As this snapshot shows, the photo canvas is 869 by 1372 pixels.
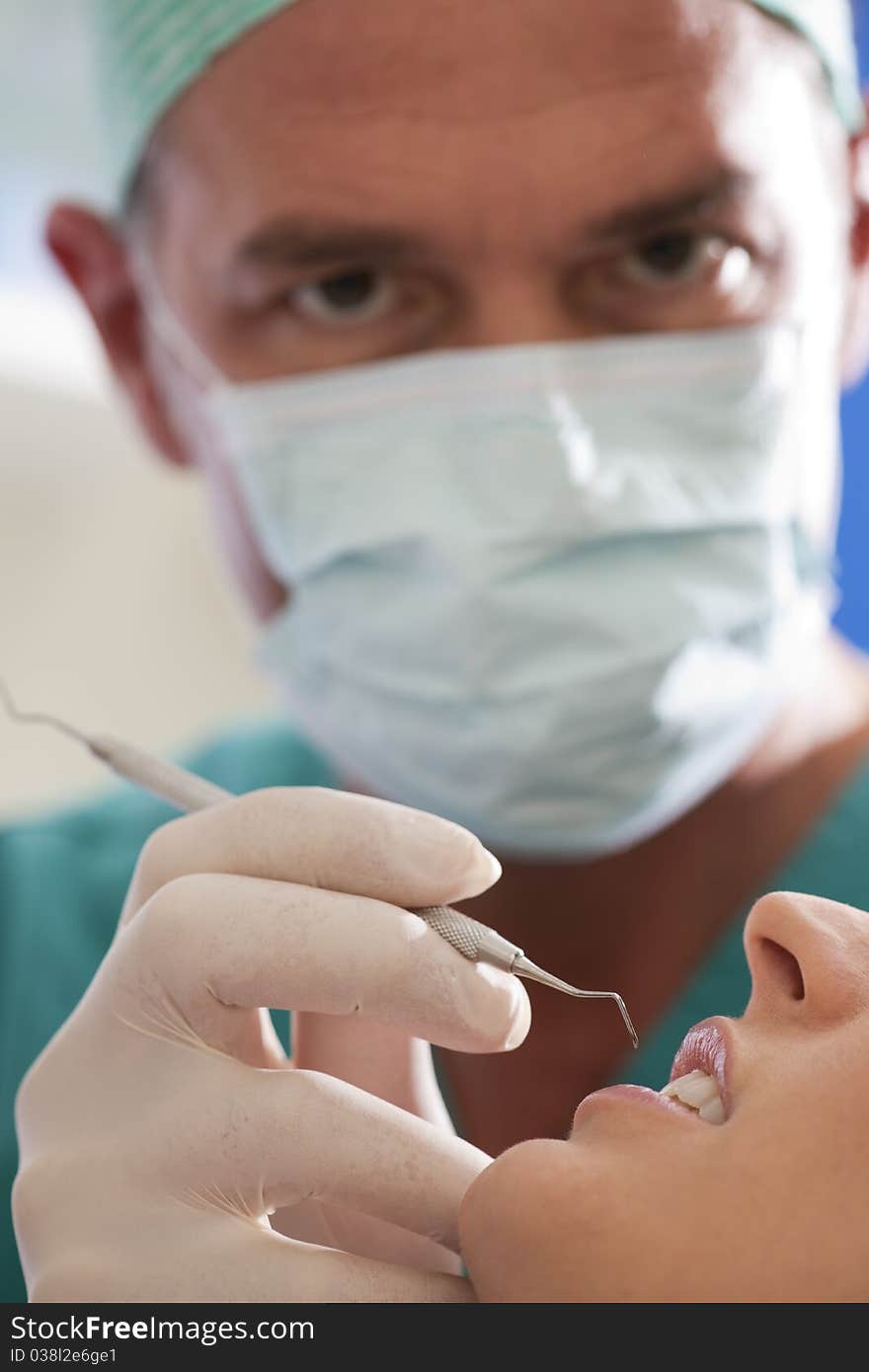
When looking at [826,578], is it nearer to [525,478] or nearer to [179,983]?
[525,478]

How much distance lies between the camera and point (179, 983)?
28.5 inches

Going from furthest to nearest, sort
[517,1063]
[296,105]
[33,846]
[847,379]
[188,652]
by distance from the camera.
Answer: [188,652] < [33,846] < [847,379] < [296,105] < [517,1063]

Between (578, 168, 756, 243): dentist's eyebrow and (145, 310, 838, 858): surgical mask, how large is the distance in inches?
3.6

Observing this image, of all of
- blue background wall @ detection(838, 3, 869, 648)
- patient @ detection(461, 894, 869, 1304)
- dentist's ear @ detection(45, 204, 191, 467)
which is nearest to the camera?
patient @ detection(461, 894, 869, 1304)

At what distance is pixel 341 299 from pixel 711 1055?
0.79 meters

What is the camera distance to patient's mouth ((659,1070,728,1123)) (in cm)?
70

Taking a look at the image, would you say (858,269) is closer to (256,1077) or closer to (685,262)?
(685,262)

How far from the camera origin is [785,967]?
0.74 meters

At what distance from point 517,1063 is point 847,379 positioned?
2.66 feet

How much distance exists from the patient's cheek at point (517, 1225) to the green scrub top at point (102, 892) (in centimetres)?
31

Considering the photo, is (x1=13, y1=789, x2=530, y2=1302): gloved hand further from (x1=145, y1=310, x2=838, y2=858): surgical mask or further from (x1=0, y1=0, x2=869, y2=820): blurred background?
(x1=0, y1=0, x2=869, y2=820): blurred background

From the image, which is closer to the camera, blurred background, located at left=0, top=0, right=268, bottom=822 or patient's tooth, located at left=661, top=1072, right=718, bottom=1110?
patient's tooth, located at left=661, top=1072, right=718, bottom=1110

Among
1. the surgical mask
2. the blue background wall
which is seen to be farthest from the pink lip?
the blue background wall
